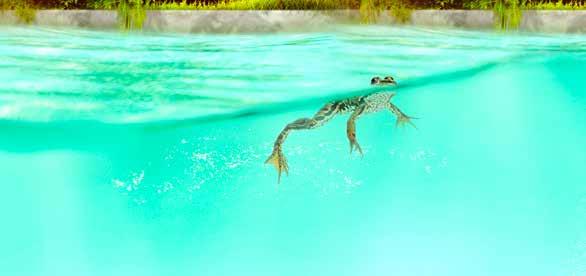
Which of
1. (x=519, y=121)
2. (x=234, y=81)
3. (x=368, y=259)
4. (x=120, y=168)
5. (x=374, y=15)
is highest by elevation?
(x=374, y=15)

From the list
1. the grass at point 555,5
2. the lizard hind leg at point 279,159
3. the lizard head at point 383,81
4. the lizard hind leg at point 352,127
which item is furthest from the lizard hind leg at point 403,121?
the grass at point 555,5

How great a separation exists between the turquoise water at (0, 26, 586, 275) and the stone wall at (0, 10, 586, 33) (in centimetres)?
11

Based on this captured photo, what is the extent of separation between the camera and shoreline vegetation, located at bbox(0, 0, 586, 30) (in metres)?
5.38

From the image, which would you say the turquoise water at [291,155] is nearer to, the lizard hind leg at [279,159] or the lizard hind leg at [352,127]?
the lizard hind leg at [352,127]

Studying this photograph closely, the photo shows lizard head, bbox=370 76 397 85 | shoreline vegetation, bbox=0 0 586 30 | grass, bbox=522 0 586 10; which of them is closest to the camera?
shoreline vegetation, bbox=0 0 586 30

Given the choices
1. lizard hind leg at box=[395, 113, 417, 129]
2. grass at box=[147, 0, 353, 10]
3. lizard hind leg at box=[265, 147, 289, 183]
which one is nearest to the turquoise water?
lizard hind leg at box=[395, 113, 417, 129]

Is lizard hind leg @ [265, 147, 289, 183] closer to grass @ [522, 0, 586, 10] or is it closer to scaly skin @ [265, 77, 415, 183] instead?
scaly skin @ [265, 77, 415, 183]

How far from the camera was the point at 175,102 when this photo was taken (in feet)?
21.1

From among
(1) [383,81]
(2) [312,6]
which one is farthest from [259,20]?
(1) [383,81]

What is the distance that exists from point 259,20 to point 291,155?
5.80 feet

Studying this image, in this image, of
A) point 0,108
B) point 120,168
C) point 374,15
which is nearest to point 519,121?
point 374,15

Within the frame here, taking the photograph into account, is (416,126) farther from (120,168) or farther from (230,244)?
(120,168)

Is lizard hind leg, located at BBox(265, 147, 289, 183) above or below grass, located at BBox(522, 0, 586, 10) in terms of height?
below

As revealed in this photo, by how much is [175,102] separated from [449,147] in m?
3.87
